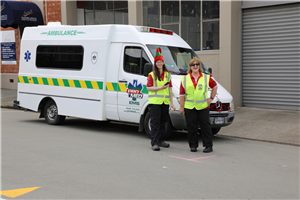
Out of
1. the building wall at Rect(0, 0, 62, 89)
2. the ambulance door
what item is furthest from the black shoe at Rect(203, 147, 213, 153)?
the building wall at Rect(0, 0, 62, 89)

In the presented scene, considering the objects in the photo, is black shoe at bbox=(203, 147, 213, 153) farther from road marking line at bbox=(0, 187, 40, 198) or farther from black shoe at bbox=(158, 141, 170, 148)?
road marking line at bbox=(0, 187, 40, 198)

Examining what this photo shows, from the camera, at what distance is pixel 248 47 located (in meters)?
14.2

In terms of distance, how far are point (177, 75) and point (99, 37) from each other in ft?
7.47

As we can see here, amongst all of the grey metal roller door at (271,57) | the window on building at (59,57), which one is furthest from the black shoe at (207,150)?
the grey metal roller door at (271,57)

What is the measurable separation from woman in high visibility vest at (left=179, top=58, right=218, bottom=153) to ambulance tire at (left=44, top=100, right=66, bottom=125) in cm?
444

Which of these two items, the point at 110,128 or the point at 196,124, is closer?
the point at 196,124

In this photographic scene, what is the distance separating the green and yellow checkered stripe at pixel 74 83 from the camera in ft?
31.8

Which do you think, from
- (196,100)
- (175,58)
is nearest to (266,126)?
(175,58)

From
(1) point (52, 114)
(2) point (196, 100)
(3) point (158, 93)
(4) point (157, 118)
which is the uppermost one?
(3) point (158, 93)

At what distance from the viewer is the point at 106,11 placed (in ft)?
62.4

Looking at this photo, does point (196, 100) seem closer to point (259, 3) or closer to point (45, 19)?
point (259, 3)

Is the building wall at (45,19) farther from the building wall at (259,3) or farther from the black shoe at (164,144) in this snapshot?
the black shoe at (164,144)

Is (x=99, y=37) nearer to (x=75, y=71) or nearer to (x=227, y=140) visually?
(x=75, y=71)

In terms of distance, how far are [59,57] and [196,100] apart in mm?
4816
